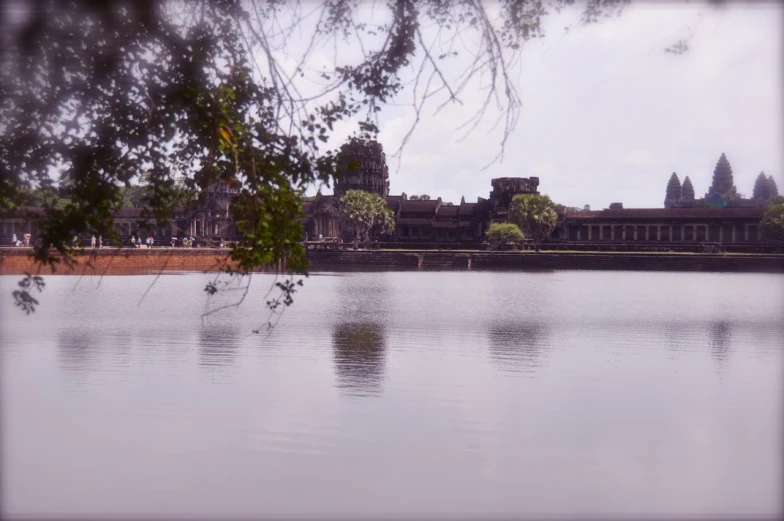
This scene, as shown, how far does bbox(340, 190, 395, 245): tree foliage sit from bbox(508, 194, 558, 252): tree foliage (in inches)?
378

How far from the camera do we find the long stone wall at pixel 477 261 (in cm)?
4597

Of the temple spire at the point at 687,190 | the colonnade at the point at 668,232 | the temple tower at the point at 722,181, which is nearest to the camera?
the colonnade at the point at 668,232

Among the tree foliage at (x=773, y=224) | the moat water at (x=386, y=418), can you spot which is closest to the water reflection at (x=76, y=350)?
the moat water at (x=386, y=418)

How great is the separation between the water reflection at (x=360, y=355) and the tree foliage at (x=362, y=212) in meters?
42.4

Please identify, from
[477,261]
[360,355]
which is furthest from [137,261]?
[360,355]

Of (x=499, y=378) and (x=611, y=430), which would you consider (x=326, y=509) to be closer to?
(x=611, y=430)

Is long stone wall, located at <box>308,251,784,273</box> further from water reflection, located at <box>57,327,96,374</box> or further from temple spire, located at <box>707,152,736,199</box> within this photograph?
temple spire, located at <box>707,152,736,199</box>

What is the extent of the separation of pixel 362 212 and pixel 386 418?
52.8 metres

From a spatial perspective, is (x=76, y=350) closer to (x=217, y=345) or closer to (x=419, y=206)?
(x=217, y=345)

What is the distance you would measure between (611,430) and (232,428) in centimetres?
359

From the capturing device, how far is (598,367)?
41.7 ft

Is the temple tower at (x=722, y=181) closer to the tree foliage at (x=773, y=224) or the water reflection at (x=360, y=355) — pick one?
the tree foliage at (x=773, y=224)

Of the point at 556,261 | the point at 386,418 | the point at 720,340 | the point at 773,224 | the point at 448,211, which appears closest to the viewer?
the point at 386,418

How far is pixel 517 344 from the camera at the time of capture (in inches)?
614
